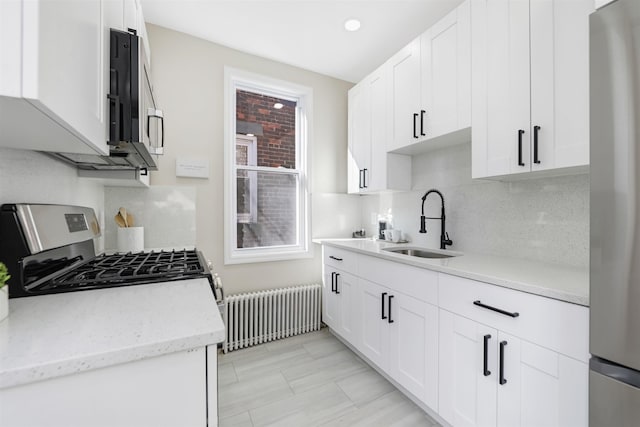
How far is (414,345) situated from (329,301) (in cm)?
110

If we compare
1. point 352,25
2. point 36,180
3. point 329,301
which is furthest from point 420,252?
point 36,180

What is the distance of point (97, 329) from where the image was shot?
2.16ft

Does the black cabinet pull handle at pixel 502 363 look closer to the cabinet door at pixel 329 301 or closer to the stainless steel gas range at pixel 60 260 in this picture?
the stainless steel gas range at pixel 60 260

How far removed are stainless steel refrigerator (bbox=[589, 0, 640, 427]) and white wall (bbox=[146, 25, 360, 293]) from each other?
7.49 ft

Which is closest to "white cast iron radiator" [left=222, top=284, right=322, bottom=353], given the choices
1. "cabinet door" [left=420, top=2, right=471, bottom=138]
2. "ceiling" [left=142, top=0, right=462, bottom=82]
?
"cabinet door" [left=420, top=2, right=471, bottom=138]

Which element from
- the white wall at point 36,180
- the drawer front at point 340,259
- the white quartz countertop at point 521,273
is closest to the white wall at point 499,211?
the white quartz countertop at point 521,273

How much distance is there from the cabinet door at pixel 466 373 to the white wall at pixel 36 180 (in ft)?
6.36

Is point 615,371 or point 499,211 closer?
point 615,371

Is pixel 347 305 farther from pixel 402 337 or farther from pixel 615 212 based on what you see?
pixel 615 212

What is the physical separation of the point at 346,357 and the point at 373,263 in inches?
35.4

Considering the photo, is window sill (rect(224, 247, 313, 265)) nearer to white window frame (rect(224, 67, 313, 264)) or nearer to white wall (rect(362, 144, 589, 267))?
white window frame (rect(224, 67, 313, 264))

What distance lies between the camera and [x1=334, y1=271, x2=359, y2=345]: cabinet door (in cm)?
227

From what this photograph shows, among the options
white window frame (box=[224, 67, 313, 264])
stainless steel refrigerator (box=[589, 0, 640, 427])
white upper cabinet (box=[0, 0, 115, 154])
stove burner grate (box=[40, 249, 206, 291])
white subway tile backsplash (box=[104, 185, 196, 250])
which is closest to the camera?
white upper cabinet (box=[0, 0, 115, 154])

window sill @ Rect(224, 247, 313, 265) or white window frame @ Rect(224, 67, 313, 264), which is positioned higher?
white window frame @ Rect(224, 67, 313, 264)
